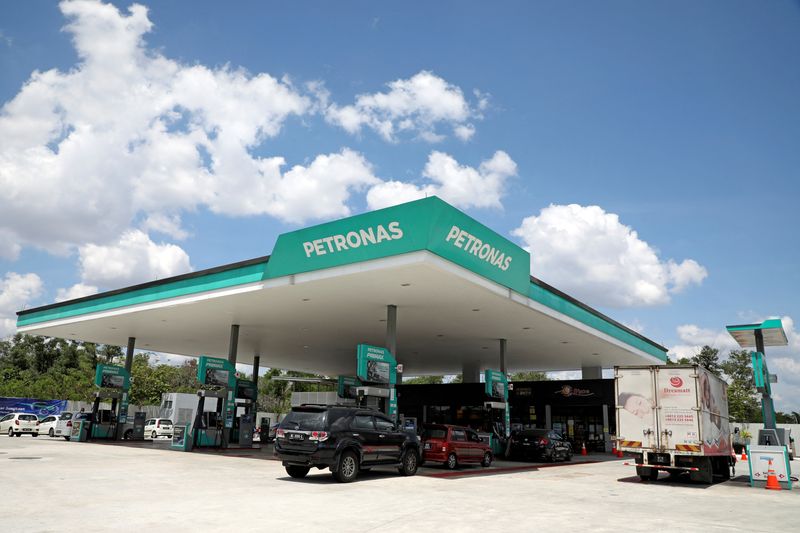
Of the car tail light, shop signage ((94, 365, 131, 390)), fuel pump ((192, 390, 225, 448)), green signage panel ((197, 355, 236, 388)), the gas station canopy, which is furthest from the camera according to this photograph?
shop signage ((94, 365, 131, 390))

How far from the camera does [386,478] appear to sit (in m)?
14.3

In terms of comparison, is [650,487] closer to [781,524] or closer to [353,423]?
[781,524]

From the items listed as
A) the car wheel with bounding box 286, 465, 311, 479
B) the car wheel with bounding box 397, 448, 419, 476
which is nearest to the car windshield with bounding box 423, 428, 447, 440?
the car wheel with bounding box 397, 448, 419, 476

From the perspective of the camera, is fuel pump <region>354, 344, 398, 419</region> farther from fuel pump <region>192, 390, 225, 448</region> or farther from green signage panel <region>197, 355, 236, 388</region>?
fuel pump <region>192, 390, 225, 448</region>

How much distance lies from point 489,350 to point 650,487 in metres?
17.9

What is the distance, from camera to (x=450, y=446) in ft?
58.5

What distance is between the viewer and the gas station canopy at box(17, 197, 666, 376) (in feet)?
52.1

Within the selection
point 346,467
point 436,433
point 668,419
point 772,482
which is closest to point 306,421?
point 346,467

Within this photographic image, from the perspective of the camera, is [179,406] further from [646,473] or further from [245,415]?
[646,473]

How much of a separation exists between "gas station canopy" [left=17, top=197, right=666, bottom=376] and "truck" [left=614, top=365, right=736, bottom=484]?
16.6 ft

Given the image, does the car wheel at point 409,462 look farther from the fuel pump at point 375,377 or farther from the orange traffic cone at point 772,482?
the orange traffic cone at point 772,482

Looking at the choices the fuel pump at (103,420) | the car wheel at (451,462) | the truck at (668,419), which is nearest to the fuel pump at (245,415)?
Result: the fuel pump at (103,420)

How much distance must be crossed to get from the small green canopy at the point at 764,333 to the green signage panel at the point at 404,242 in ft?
23.1

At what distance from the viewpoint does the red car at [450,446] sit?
17625mm
